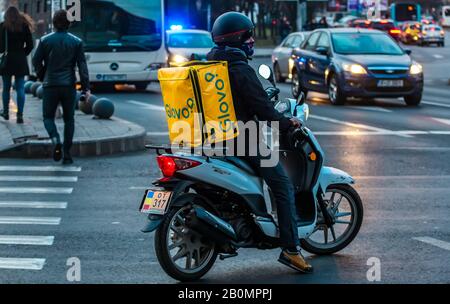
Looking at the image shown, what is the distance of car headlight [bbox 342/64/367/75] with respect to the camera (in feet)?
78.4

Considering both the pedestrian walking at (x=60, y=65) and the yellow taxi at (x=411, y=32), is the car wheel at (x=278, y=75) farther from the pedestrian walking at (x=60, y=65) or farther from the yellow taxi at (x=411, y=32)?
the yellow taxi at (x=411, y=32)

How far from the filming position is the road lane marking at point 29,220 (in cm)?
961

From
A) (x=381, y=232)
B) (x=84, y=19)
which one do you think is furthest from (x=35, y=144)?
(x=84, y=19)

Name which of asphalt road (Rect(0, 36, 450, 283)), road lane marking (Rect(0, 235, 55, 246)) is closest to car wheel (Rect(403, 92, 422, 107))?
asphalt road (Rect(0, 36, 450, 283))

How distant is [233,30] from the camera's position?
746 centimetres

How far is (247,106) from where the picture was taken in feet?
24.4

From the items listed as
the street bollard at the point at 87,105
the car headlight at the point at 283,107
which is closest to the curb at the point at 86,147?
the street bollard at the point at 87,105

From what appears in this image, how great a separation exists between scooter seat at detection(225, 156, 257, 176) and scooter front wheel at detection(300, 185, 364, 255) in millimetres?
937

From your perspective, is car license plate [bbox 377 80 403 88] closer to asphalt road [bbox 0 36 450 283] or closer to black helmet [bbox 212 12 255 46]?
asphalt road [bbox 0 36 450 283]

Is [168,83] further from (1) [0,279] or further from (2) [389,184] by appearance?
(2) [389,184]

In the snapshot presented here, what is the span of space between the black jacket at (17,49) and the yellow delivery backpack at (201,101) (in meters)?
10.3

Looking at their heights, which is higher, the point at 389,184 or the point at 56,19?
the point at 56,19

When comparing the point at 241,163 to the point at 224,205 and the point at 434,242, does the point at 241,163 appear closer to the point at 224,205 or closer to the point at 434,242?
the point at 224,205

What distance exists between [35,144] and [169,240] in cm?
757
